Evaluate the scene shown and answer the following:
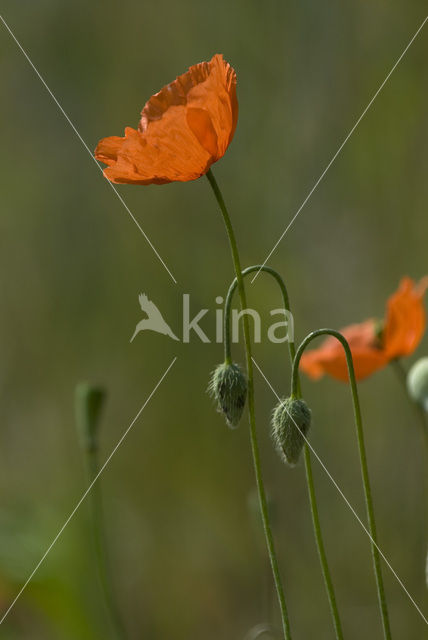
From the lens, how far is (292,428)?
1.38 metres

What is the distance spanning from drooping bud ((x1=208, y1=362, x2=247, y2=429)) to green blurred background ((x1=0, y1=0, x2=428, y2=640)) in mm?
1802

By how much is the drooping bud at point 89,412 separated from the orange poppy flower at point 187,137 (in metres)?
0.62

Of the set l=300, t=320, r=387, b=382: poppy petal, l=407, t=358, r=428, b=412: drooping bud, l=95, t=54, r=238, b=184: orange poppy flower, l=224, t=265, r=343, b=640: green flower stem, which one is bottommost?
l=224, t=265, r=343, b=640: green flower stem

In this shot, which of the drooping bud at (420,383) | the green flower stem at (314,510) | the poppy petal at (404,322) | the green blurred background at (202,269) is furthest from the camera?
the green blurred background at (202,269)

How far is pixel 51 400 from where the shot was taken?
11.6 feet

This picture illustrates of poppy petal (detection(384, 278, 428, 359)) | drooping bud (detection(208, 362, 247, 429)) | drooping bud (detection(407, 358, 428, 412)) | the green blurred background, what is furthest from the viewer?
the green blurred background

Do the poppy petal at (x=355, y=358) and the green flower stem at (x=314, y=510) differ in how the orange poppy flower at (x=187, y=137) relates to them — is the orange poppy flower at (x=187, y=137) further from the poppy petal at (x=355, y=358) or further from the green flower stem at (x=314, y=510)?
the poppy petal at (x=355, y=358)

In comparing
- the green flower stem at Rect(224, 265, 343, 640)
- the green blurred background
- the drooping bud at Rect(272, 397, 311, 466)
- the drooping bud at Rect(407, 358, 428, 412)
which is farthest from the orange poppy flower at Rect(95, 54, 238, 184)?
the green blurred background

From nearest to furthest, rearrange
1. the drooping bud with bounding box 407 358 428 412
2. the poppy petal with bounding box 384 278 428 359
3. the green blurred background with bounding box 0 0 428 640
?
the drooping bud with bounding box 407 358 428 412
the poppy petal with bounding box 384 278 428 359
the green blurred background with bounding box 0 0 428 640

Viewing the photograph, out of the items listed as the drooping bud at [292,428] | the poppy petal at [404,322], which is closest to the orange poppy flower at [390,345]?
the poppy petal at [404,322]

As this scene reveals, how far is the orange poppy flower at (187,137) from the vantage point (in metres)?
1.37

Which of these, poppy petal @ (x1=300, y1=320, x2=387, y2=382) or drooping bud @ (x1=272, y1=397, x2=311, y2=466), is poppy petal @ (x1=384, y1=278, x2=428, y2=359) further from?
drooping bud @ (x1=272, y1=397, x2=311, y2=466)

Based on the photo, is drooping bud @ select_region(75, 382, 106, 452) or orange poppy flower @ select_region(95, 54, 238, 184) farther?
drooping bud @ select_region(75, 382, 106, 452)

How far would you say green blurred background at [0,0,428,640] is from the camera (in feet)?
10.5
